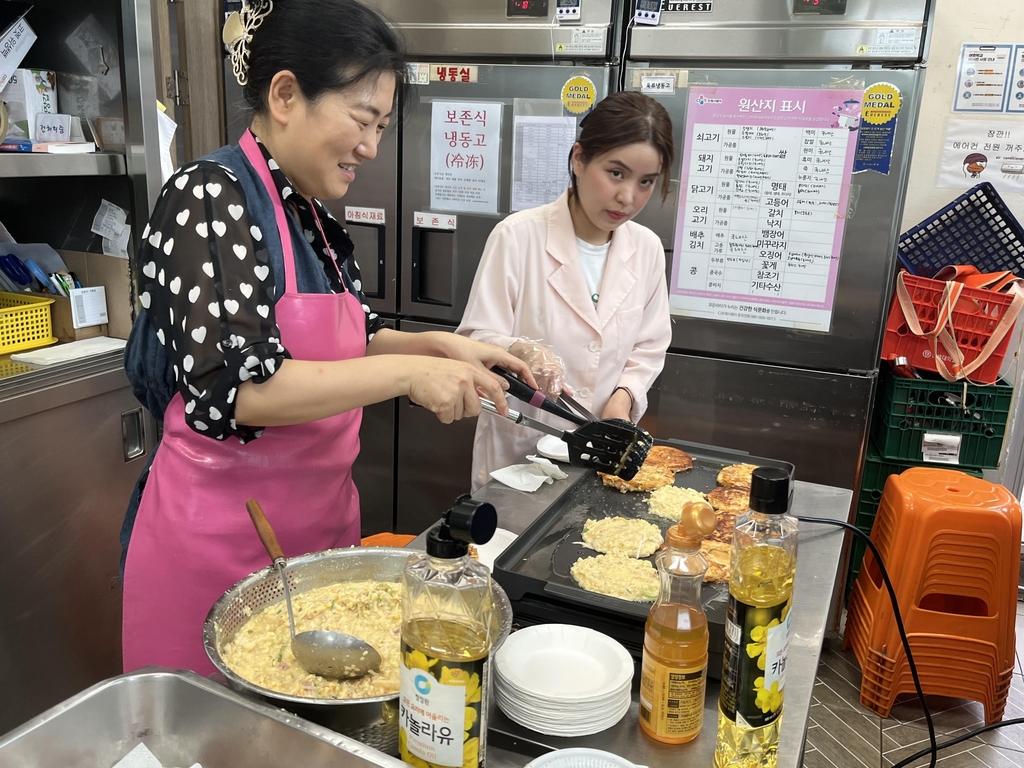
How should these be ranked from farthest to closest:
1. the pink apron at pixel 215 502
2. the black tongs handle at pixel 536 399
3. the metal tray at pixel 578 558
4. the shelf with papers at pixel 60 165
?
the shelf with papers at pixel 60 165 < the black tongs handle at pixel 536 399 < the pink apron at pixel 215 502 < the metal tray at pixel 578 558

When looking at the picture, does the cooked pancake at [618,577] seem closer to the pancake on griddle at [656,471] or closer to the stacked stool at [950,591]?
the pancake on griddle at [656,471]

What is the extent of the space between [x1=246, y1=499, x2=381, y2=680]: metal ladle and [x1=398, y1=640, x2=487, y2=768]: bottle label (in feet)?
0.81

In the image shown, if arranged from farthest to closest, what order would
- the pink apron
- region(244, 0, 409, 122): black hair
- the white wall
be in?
the white wall
the pink apron
region(244, 0, 409, 122): black hair

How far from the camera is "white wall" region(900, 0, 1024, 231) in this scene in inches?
127

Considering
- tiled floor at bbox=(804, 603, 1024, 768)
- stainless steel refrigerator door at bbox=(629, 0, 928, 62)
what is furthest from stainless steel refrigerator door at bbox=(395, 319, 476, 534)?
tiled floor at bbox=(804, 603, 1024, 768)

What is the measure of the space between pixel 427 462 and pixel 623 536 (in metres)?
2.19

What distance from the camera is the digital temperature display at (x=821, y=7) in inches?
112

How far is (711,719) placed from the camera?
3.66ft

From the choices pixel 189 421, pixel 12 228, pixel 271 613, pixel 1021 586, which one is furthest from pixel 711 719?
pixel 1021 586

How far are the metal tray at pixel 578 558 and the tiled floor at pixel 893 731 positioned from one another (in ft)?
3.79

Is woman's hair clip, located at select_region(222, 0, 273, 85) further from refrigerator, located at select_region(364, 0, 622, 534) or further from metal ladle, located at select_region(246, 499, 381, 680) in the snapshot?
refrigerator, located at select_region(364, 0, 622, 534)

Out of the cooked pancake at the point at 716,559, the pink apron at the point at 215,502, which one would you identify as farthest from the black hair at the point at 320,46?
the cooked pancake at the point at 716,559

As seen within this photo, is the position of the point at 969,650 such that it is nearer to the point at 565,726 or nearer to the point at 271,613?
the point at 565,726

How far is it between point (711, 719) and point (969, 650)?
2.07 meters
